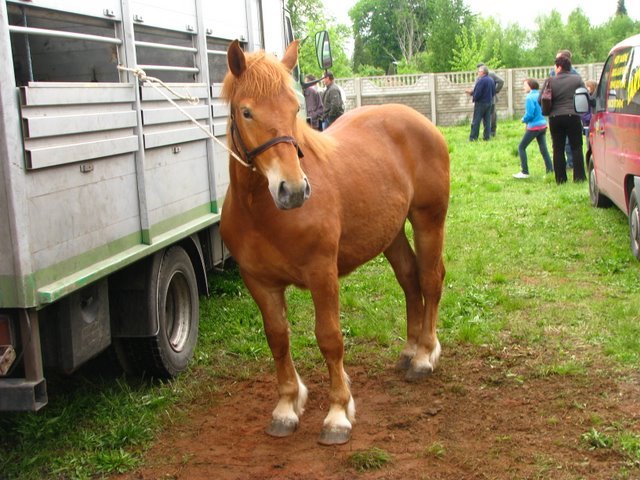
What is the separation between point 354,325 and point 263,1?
10.2 feet

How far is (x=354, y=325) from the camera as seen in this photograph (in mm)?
5879

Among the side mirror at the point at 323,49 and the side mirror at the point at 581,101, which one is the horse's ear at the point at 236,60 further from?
the side mirror at the point at 581,101

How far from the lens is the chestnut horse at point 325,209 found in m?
3.53

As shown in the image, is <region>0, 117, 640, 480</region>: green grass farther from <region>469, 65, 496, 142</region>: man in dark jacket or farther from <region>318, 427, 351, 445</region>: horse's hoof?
<region>469, 65, 496, 142</region>: man in dark jacket

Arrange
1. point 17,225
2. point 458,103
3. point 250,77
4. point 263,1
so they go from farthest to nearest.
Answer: point 458,103, point 263,1, point 250,77, point 17,225

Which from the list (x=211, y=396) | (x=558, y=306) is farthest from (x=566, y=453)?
(x=558, y=306)

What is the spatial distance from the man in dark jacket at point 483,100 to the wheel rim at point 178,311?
14718mm

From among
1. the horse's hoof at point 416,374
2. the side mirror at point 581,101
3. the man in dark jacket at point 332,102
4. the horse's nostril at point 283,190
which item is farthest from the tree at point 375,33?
the horse's nostril at point 283,190

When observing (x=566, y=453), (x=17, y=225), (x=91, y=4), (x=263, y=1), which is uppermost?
(x=263, y=1)

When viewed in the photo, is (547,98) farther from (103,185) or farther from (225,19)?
(103,185)

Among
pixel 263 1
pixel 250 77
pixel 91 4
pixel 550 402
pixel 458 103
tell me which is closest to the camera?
pixel 250 77

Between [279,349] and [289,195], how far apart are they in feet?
3.86

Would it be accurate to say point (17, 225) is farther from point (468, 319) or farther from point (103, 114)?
point (468, 319)

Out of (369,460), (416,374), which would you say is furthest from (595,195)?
(369,460)
